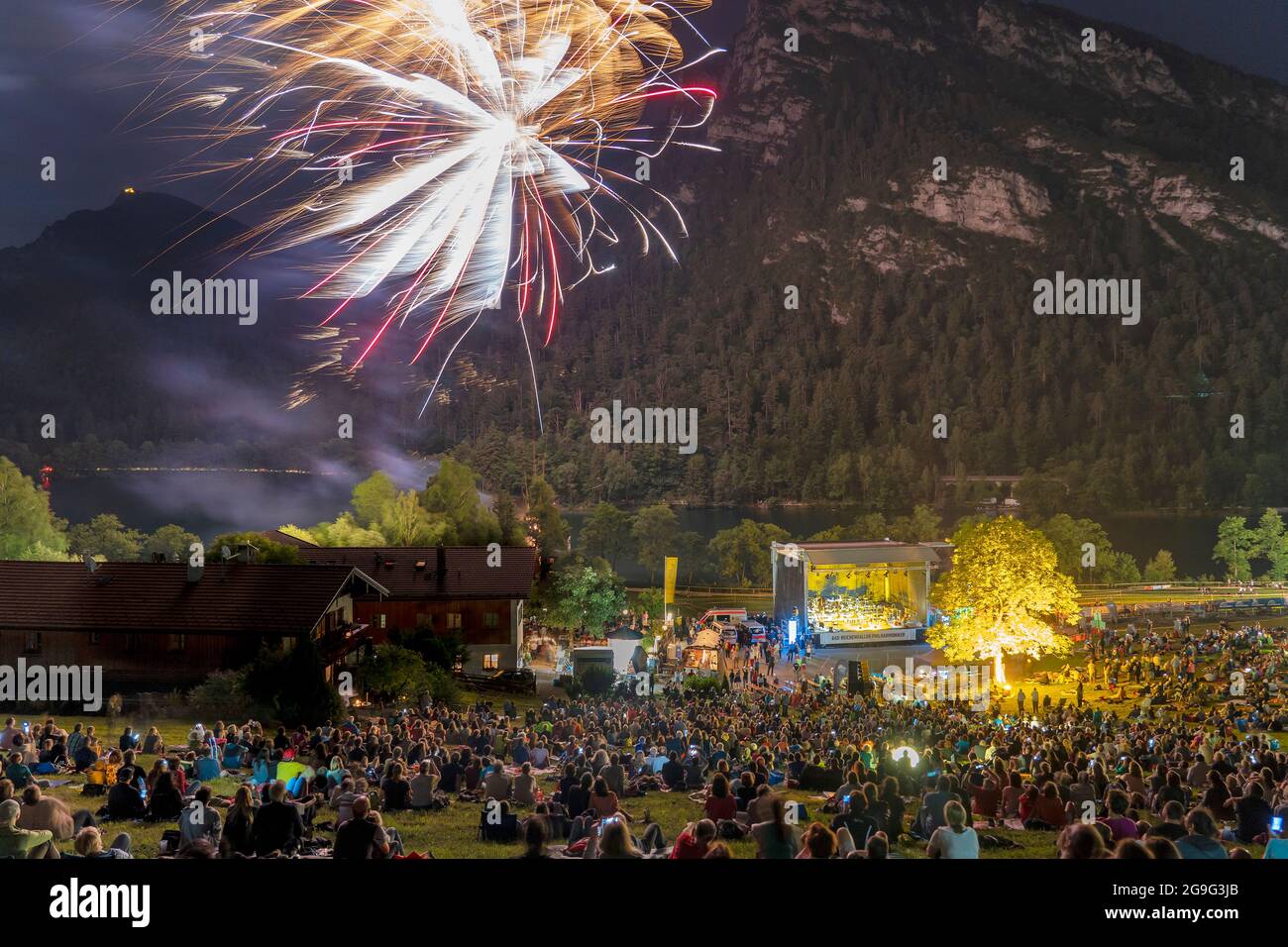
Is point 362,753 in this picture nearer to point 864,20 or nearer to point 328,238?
point 328,238

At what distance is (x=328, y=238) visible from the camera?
19.7 meters

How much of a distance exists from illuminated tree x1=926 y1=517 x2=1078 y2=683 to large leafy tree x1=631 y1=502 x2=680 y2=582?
7.72 meters

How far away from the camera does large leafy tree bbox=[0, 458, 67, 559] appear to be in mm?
18922

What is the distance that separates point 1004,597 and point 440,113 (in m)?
12.6

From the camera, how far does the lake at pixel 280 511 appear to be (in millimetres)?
21547

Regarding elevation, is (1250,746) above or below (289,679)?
below

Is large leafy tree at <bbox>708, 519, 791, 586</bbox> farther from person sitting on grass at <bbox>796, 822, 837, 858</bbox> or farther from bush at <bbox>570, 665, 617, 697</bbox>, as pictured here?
person sitting on grass at <bbox>796, 822, 837, 858</bbox>

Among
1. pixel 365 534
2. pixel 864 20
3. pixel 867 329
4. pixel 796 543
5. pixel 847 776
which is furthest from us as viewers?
pixel 864 20

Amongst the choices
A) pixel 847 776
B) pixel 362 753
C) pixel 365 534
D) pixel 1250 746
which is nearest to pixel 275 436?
pixel 365 534

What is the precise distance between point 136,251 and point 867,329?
17.2m

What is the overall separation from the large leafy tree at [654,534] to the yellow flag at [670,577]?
695mm

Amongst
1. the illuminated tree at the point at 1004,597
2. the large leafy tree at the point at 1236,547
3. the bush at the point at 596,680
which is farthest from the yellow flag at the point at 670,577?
the large leafy tree at the point at 1236,547

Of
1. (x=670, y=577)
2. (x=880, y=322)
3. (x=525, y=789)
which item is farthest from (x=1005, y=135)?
(x=525, y=789)

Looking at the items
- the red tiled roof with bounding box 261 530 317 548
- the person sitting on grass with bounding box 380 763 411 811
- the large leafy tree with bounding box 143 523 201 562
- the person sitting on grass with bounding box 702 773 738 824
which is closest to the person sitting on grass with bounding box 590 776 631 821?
the person sitting on grass with bounding box 702 773 738 824
